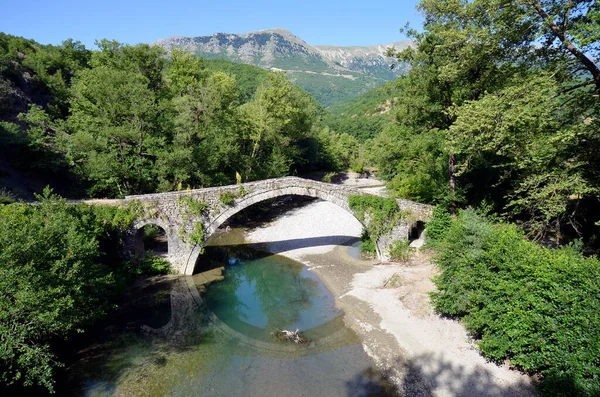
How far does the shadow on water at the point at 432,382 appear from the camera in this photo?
917cm

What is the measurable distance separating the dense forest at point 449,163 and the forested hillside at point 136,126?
0.14m

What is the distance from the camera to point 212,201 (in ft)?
59.1

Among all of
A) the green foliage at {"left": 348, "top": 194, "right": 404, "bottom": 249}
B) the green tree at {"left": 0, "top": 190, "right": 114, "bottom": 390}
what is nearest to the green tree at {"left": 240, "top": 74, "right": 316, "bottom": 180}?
the green foliage at {"left": 348, "top": 194, "right": 404, "bottom": 249}

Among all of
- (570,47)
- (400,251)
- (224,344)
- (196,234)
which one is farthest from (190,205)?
(570,47)

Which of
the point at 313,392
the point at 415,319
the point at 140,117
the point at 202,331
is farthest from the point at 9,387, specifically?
the point at 140,117

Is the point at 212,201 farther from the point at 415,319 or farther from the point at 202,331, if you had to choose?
the point at 415,319

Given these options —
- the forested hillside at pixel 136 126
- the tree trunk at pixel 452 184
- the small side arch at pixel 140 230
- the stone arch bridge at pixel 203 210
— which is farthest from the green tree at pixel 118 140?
the tree trunk at pixel 452 184

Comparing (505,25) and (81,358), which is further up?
(505,25)

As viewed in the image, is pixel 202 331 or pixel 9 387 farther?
pixel 202 331

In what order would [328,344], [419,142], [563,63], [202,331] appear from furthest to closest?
[419,142]
[202,331]
[328,344]
[563,63]

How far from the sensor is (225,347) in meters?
12.4

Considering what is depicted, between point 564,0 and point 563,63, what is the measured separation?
1.95 meters

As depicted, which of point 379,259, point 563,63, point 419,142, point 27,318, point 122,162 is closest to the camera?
point 27,318

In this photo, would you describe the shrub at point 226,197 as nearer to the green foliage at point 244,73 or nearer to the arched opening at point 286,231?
the arched opening at point 286,231
